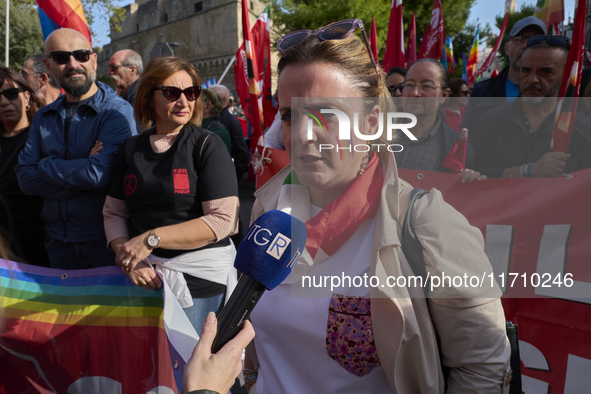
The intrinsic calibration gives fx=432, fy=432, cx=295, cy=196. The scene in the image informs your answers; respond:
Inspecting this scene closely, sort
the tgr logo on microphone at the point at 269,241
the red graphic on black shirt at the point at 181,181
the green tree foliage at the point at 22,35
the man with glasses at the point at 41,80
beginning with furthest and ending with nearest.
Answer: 1. the green tree foliage at the point at 22,35
2. the man with glasses at the point at 41,80
3. the red graphic on black shirt at the point at 181,181
4. the tgr logo on microphone at the point at 269,241

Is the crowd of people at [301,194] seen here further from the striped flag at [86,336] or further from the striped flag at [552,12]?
the striped flag at [552,12]

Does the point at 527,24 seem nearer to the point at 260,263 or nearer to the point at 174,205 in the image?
the point at 174,205

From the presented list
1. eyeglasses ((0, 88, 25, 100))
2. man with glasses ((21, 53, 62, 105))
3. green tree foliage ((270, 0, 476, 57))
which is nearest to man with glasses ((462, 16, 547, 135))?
eyeglasses ((0, 88, 25, 100))

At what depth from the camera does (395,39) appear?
6188 mm

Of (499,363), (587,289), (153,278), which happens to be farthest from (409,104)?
(499,363)

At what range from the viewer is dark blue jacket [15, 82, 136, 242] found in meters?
2.65

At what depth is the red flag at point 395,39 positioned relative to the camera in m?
5.94

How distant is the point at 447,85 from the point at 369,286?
3063mm

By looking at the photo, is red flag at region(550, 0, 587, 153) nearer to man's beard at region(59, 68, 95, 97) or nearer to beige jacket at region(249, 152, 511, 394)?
beige jacket at region(249, 152, 511, 394)

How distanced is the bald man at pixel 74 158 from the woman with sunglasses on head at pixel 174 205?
0.77ft

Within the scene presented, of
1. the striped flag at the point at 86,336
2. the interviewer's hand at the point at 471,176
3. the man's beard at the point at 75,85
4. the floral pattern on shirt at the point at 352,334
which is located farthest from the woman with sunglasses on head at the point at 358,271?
the man's beard at the point at 75,85

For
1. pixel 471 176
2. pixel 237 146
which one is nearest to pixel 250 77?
pixel 237 146

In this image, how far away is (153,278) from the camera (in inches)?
88.0

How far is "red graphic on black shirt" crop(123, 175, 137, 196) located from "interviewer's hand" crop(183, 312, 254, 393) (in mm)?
1531
